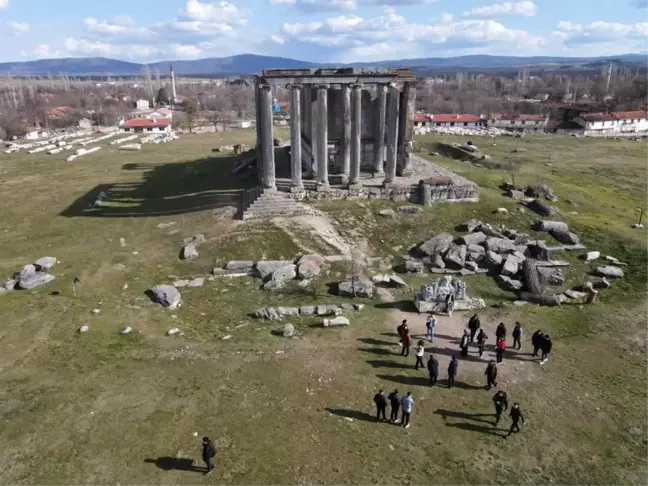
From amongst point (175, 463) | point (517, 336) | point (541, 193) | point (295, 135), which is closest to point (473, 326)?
point (517, 336)

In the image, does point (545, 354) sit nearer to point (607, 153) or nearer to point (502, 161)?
point (502, 161)

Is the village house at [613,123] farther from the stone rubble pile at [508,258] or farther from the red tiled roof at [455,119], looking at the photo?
the stone rubble pile at [508,258]

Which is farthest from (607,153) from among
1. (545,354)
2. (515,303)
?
(545,354)

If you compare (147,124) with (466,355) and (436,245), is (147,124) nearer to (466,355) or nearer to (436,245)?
(436,245)

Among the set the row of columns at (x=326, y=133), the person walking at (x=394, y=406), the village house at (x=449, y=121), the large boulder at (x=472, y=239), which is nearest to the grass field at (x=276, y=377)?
the person walking at (x=394, y=406)

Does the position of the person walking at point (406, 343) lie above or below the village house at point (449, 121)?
below

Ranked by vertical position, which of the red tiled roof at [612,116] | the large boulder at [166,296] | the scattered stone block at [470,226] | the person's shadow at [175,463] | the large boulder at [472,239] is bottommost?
the person's shadow at [175,463]
